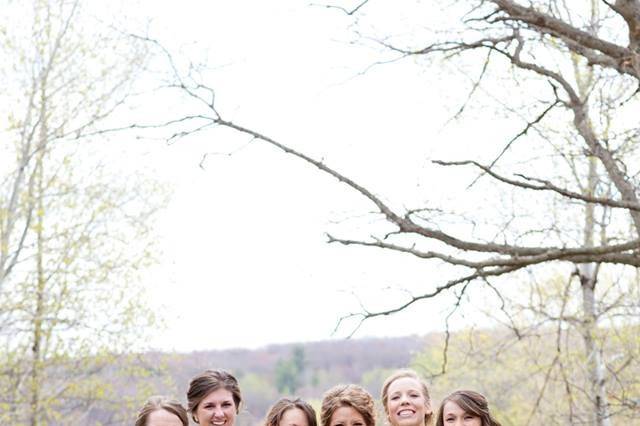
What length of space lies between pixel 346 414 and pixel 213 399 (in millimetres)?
768

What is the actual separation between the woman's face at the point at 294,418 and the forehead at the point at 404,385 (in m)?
0.57

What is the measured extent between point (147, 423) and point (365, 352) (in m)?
65.1

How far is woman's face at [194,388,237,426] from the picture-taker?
18.9 ft

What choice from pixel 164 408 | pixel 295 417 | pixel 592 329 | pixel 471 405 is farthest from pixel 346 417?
pixel 592 329

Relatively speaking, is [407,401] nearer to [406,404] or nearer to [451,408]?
[406,404]

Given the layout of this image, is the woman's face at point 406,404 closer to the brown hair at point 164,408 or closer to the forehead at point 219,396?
the forehead at point 219,396

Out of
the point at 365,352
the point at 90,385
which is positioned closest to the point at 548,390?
the point at 90,385

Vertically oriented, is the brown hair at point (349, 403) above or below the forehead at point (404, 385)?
below

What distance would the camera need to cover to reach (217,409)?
578 cm

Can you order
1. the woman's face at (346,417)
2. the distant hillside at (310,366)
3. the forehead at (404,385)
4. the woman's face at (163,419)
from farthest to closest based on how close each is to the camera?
the distant hillside at (310,366) < the forehead at (404,385) < the woman's face at (346,417) < the woman's face at (163,419)

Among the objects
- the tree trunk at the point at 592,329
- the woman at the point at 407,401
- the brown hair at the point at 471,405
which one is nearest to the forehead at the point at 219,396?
the woman at the point at 407,401

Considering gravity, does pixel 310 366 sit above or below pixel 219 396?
above

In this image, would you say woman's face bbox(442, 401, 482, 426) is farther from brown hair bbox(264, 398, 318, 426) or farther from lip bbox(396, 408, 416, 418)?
brown hair bbox(264, 398, 318, 426)

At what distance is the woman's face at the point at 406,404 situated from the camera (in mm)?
5918
